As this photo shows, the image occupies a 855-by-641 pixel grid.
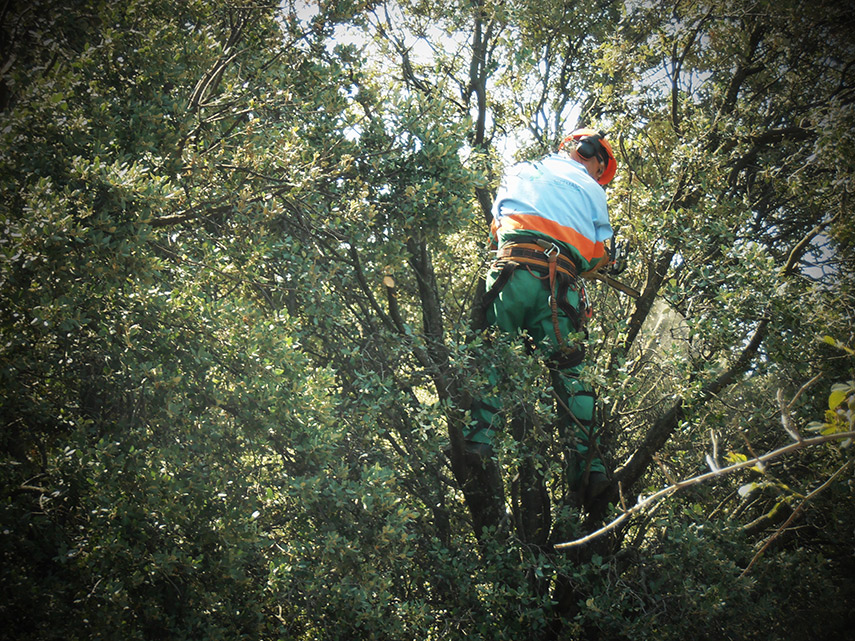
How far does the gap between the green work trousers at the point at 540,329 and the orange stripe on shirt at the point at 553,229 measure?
286 millimetres

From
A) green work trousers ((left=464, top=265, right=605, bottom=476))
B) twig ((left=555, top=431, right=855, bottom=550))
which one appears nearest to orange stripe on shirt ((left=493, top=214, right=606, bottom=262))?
green work trousers ((left=464, top=265, right=605, bottom=476))

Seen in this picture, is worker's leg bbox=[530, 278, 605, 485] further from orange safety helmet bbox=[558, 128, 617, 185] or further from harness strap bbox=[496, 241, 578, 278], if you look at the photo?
orange safety helmet bbox=[558, 128, 617, 185]

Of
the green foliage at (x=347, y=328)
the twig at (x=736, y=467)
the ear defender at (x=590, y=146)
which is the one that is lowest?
the twig at (x=736, y=467)

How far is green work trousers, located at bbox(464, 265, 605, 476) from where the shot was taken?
4.00 m

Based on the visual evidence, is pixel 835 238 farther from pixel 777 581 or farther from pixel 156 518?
pixel 156 518

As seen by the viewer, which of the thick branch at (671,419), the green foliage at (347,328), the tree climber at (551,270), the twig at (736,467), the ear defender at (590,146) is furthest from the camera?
the ear defender at (590,146)

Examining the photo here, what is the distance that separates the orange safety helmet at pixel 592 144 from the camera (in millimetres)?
4559

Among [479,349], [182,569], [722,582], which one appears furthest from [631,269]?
[182,569]

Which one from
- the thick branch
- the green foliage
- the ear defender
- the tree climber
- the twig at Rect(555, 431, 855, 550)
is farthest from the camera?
the ear defender

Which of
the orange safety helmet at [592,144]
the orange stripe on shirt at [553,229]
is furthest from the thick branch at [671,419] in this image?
the orange safety helmet at [592,144]

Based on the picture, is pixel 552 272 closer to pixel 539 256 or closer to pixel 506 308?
pixel 539 256

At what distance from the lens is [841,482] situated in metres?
4.13

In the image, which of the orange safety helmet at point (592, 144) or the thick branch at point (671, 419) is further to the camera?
the orange safety helmet at point (592, 144)

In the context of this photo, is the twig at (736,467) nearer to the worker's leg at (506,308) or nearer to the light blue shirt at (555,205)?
the worker's leg at (506,308)
